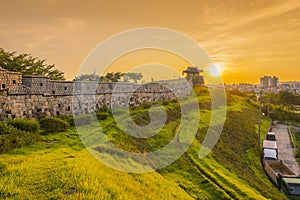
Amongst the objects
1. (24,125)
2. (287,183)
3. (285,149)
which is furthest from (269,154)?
(24,125)

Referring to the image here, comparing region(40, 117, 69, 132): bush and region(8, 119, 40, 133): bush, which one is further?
region(40, 117, 69, 132): bush

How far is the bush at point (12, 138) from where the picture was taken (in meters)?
10.6

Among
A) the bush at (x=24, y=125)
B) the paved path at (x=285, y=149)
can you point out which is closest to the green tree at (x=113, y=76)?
the paved path at (x=285, y=149)

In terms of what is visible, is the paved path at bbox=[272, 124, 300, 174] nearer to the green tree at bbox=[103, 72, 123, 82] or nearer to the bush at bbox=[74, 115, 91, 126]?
the bush at bbox=[74, 115, 91, 126]

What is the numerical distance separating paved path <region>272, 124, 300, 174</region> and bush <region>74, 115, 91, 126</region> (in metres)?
18.4

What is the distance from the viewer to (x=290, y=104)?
51750 millimetres

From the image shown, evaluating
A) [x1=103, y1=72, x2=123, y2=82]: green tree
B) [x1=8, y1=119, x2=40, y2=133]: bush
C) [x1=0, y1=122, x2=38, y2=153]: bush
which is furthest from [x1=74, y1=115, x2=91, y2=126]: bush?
[x1=103, y1=72, x2=123, y2=82]: green tree

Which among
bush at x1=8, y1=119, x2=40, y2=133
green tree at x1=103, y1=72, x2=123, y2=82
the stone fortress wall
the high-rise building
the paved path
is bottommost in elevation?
the paved path

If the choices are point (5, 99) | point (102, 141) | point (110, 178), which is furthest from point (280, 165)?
point (5, 99)

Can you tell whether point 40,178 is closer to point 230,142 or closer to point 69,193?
point 69,193

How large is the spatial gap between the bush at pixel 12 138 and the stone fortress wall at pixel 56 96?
3.35 m

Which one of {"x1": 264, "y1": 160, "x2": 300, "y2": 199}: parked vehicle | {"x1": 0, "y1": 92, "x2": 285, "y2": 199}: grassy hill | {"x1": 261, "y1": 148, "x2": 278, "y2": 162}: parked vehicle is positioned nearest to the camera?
{"x1": 0, "y1": 92, "x2": 285, "y2": 199}: grassy hill

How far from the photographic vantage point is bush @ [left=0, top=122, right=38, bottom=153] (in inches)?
419

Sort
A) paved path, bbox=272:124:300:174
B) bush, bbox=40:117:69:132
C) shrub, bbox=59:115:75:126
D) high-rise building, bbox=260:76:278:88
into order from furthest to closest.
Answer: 1. high-rise building, bbox=260:76:278:88
2. paved path, bbox=272:124:300:174
3. shrub, bbox=59:115:75:126
4. bush, bbox=40:117:69:132
